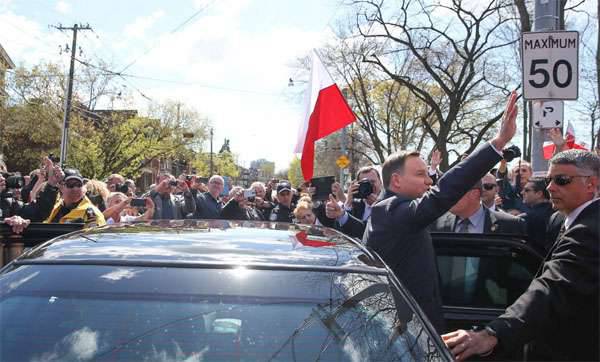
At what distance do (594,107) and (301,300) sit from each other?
2750cm

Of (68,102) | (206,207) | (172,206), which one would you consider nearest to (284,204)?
(206,207)

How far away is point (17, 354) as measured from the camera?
2020 mm

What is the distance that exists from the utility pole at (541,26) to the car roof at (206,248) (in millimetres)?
4071

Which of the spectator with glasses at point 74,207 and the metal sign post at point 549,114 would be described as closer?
the spectator with glasses at point 74,207

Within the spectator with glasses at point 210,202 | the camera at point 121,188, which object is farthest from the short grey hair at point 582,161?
the camera at point 121,188

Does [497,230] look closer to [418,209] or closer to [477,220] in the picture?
[477,220]

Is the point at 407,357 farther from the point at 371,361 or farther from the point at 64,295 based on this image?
the point at 64,295

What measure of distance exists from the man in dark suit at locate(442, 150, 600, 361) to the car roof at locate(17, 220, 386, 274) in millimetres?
575

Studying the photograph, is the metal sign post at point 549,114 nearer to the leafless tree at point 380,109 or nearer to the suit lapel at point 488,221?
the suit lapel at point 488,221

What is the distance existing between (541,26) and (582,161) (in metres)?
3.69

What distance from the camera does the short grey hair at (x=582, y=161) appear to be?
3057mm

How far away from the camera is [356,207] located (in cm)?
665

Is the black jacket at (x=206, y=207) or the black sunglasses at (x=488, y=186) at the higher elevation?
the black sunglasses at (x=488, y=186)

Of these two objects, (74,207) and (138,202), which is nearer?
(74,207)
